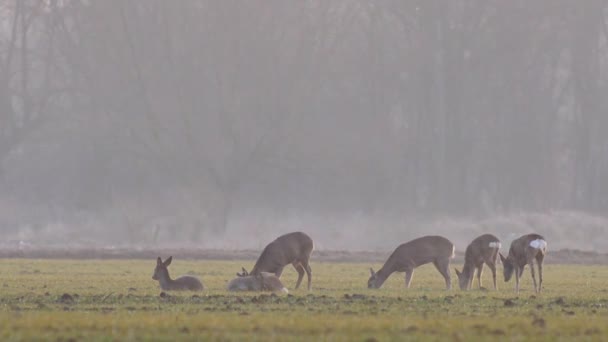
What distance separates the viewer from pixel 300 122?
7650cm

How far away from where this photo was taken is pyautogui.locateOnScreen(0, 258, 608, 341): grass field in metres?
16.8

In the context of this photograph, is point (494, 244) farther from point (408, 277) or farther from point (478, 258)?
point (408, 277)

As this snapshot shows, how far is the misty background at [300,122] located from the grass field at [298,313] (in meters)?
→ 39.8

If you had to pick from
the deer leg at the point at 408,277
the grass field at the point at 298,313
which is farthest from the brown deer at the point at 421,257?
the grass field at the point at 298,313

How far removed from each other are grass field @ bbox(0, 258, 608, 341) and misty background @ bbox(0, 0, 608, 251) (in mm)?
39769

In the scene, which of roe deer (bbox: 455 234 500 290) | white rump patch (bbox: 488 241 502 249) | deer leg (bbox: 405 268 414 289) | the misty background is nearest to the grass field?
deer leg (bbox: 405 268 414 289)

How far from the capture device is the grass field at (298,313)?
16812mm

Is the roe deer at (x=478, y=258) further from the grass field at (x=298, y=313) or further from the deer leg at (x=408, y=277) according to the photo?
the deer leg at (x=408, y=277)

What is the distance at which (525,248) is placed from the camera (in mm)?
29203

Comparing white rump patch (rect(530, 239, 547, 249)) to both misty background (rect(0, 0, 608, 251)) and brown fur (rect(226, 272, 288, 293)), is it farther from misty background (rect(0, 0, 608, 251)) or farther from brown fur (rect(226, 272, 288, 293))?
misty background (rect(0, 0, 608, 251))

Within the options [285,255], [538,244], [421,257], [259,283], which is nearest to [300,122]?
[421,257]

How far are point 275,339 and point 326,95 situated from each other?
67.5 meters

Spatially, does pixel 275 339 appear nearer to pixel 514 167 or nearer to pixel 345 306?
pixel 345 306

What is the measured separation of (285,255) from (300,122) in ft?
151
